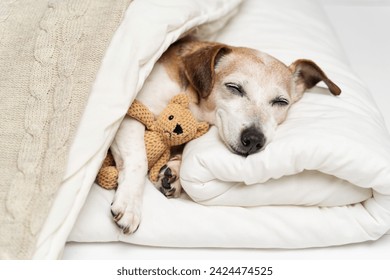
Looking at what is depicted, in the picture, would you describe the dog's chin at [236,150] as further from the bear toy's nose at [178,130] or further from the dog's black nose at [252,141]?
the bear toy's nose at [178,130]

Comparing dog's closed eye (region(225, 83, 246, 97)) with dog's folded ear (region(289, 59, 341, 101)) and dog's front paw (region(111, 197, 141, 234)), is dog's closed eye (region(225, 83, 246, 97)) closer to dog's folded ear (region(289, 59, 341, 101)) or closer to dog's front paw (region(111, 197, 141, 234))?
dog's folded ear (region(289, 59, 341, 101))

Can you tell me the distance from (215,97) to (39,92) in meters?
0.64

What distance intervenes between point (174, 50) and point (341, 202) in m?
0.91

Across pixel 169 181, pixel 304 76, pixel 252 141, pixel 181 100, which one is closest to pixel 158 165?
pixel 169 181

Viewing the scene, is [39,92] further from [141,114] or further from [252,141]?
[252,141]

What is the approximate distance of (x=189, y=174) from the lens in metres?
1.74

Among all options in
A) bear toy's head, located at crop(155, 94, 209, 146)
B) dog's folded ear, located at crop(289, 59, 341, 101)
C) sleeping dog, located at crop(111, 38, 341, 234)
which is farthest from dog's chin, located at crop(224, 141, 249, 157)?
dog's folded ear, located at crop(289, 59, 341, 101)

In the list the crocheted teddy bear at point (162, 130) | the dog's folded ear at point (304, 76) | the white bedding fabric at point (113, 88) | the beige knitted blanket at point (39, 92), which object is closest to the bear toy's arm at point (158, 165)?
the crocheted teddy bear at point (162, 130)

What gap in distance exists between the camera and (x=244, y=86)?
6.42 ft

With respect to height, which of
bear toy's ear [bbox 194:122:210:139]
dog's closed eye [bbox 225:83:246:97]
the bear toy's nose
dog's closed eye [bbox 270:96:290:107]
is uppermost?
dog's closed eye [bbox 225:83:246:97]

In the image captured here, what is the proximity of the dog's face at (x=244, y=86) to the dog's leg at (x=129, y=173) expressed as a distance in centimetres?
29

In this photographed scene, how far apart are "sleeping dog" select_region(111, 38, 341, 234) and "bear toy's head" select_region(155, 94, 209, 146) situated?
0.24 ft

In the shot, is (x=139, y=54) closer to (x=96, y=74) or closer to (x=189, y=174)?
(x=96, y=74)

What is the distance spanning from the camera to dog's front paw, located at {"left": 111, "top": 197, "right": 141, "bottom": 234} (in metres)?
1.66
